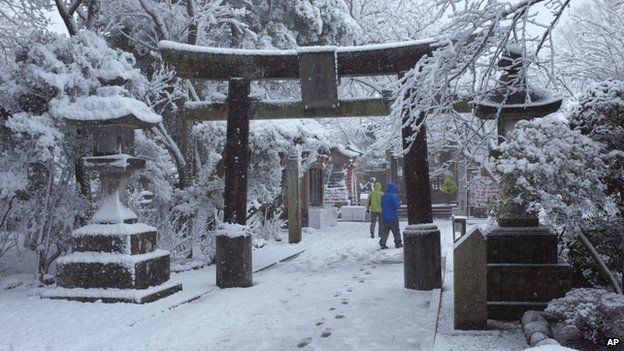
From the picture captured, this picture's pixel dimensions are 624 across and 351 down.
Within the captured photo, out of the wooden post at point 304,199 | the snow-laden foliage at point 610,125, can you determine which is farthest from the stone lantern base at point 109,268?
the wooden post at point 304,199

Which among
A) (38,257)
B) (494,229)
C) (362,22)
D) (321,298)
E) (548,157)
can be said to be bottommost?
(321,298)

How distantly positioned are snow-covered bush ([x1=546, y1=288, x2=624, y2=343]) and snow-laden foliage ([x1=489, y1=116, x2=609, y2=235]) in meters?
0.78

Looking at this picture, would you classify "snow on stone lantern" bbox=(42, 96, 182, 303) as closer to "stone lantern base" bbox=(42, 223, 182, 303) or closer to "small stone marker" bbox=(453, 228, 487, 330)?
"stone lantern base" bbox=(42, 223, 182, 303)

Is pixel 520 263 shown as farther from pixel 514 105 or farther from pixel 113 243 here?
pixel 113 243

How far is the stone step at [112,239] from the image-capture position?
7.96 metres

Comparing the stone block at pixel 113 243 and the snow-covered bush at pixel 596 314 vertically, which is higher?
the stone block at pixel 113 243

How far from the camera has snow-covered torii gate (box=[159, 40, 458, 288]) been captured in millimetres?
8633

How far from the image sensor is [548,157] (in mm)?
5664

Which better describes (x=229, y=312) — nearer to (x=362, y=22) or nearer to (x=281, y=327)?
(x=281, y=327)

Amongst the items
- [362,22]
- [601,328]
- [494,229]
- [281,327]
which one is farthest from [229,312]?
[362,22]

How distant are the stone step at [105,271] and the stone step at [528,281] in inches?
205

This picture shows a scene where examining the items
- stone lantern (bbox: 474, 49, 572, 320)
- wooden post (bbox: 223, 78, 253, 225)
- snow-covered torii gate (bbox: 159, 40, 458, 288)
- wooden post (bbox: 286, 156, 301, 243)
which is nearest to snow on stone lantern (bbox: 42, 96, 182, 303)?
snow-covered torii gate (bbox: 159, 40, 458, 288)

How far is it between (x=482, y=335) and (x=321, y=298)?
2.96 metres

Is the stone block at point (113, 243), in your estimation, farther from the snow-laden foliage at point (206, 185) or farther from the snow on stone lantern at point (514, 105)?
the snow on stone lantern at point (514, 105)
